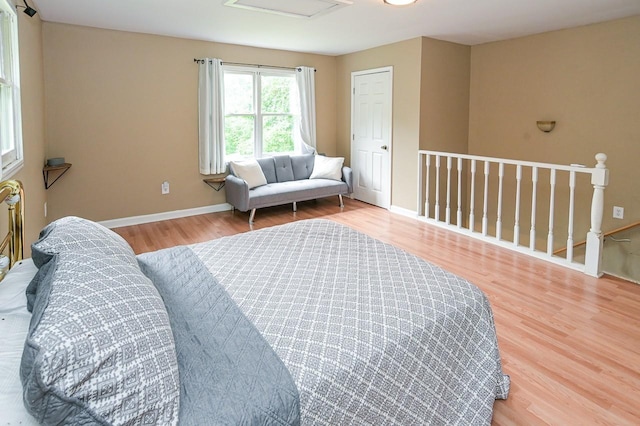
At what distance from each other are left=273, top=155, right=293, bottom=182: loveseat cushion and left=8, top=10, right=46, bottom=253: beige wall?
2.84 meters

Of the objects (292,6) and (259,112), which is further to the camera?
(259,112)

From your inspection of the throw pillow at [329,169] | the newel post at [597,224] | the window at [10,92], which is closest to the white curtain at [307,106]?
the throw pillow at [329,169]

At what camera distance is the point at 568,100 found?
15.5 feet

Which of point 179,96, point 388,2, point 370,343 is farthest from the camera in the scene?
point 179,96

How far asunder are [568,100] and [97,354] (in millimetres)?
5385

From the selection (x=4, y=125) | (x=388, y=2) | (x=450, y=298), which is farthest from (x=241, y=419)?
Result: (x=388, y=2)

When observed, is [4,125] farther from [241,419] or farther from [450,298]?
[450,298]

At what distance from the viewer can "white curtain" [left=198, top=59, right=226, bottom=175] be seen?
5305mm

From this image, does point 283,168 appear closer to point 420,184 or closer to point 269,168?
point 269,168

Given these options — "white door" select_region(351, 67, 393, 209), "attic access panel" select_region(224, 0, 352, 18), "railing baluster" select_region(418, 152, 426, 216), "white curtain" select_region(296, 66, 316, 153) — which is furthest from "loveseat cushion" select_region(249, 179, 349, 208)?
"attic access panel" select_region(224, 0, 352, 18)

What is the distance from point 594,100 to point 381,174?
2.68 metres

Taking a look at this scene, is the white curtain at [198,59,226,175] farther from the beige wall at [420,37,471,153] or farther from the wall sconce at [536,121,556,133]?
the wall sconce at [536,121,556,133]

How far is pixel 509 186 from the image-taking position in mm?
5488

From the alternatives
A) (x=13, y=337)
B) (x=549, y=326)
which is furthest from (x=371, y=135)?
(x=13, y=337)
